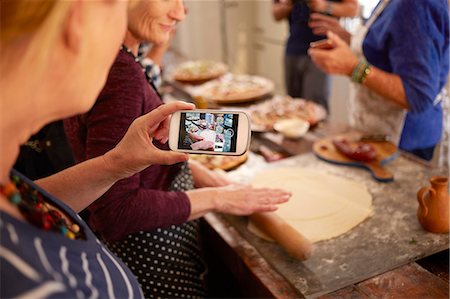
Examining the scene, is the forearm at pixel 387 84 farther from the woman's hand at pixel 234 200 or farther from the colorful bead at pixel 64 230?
the colorful bead at pixel 64 230

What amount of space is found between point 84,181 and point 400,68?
Result: 3.79 feet

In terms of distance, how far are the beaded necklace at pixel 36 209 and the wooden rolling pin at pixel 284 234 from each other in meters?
0.61

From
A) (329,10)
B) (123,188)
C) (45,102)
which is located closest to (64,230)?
(45,102)

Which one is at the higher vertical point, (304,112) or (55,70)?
(55,70)

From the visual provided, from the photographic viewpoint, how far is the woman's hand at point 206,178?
1.47 m

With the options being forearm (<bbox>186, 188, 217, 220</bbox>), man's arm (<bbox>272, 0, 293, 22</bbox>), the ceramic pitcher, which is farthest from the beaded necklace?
man's arm (<bbox>272, 0, 293, 22</bbox>)

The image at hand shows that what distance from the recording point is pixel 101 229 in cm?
111

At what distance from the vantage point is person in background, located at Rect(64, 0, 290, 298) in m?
1.02

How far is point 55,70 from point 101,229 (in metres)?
0.67

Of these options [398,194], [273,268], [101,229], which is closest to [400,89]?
[398,194]

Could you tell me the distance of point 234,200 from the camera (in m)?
1.26

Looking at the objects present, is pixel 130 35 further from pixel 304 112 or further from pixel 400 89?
pixel 304 112

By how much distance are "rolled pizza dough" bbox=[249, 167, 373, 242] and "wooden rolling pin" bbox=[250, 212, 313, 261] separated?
0.04 m

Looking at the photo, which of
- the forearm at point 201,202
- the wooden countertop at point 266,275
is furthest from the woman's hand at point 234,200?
the wooden countertop at point 266,275
